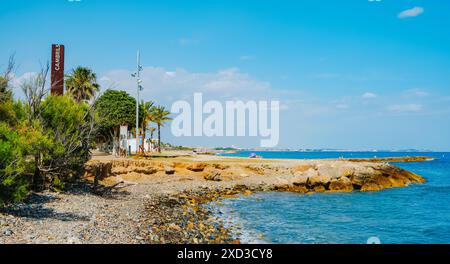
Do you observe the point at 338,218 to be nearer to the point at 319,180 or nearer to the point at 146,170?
the point at 319,180

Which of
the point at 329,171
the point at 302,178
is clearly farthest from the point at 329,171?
the point at 302,178

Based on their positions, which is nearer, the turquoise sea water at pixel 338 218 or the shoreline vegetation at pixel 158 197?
the shoreline vegetation at pixel 158 197

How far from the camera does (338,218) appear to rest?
73.7 ft

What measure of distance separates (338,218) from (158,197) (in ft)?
39.1

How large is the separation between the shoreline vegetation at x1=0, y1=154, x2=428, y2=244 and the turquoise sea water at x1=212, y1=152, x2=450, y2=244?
1.93 meters

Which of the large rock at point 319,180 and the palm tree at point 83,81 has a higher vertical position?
the palm tree at point 83,81

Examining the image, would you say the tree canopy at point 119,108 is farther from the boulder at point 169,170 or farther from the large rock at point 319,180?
the large rock at point 319,180

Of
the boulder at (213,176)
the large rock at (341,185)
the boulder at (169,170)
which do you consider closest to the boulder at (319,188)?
the large rock at (341,185)

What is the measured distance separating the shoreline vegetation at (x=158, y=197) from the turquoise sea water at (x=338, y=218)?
1.93 meters

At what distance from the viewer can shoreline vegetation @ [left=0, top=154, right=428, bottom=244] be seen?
43.0 ft

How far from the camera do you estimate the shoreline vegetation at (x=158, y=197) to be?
43.0 feet

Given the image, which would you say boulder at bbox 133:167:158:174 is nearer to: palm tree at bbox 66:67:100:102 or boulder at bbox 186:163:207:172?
boulder at bbox 186:163:207:172

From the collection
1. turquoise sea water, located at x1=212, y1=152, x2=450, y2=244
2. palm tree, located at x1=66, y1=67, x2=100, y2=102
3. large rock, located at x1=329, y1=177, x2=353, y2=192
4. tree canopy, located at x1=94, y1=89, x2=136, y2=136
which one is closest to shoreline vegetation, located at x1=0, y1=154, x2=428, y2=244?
large rock, located at x1=329, y1=177, x2=353, y2=192
